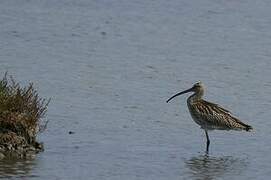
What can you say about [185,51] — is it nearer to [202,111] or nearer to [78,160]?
[202,111]

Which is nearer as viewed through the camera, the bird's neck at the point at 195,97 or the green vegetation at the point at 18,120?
the green vegetation at the point at 18,120

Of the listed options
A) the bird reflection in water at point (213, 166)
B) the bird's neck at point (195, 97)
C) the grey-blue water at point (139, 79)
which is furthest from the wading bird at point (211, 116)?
the bird reflection in water at point (213, 166)

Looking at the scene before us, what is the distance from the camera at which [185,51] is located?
21766 mm

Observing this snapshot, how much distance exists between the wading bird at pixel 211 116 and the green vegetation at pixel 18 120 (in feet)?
9.52

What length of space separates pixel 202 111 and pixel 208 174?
249 cm

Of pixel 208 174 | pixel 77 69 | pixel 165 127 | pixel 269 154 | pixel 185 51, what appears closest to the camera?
pixel 208 174

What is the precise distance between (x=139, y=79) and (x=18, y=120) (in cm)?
566

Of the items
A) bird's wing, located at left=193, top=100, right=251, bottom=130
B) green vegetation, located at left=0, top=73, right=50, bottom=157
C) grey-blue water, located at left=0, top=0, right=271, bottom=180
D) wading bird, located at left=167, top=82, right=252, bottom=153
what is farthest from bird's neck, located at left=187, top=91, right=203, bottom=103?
green vegetation, located at left=0, top=73, right=50, bottom=157

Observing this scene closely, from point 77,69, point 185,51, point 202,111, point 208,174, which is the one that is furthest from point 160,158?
point 185,51

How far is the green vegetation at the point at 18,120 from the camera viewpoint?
13875 mm

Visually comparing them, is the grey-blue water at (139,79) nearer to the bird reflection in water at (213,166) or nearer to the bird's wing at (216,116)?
the bird reflection in water at (213,166)

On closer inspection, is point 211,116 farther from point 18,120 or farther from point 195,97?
point 18,120

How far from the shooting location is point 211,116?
16.5 m

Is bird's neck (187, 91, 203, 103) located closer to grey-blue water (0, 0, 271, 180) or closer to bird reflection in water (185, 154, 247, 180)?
grey-blue water (0, 0, 271, 180)
